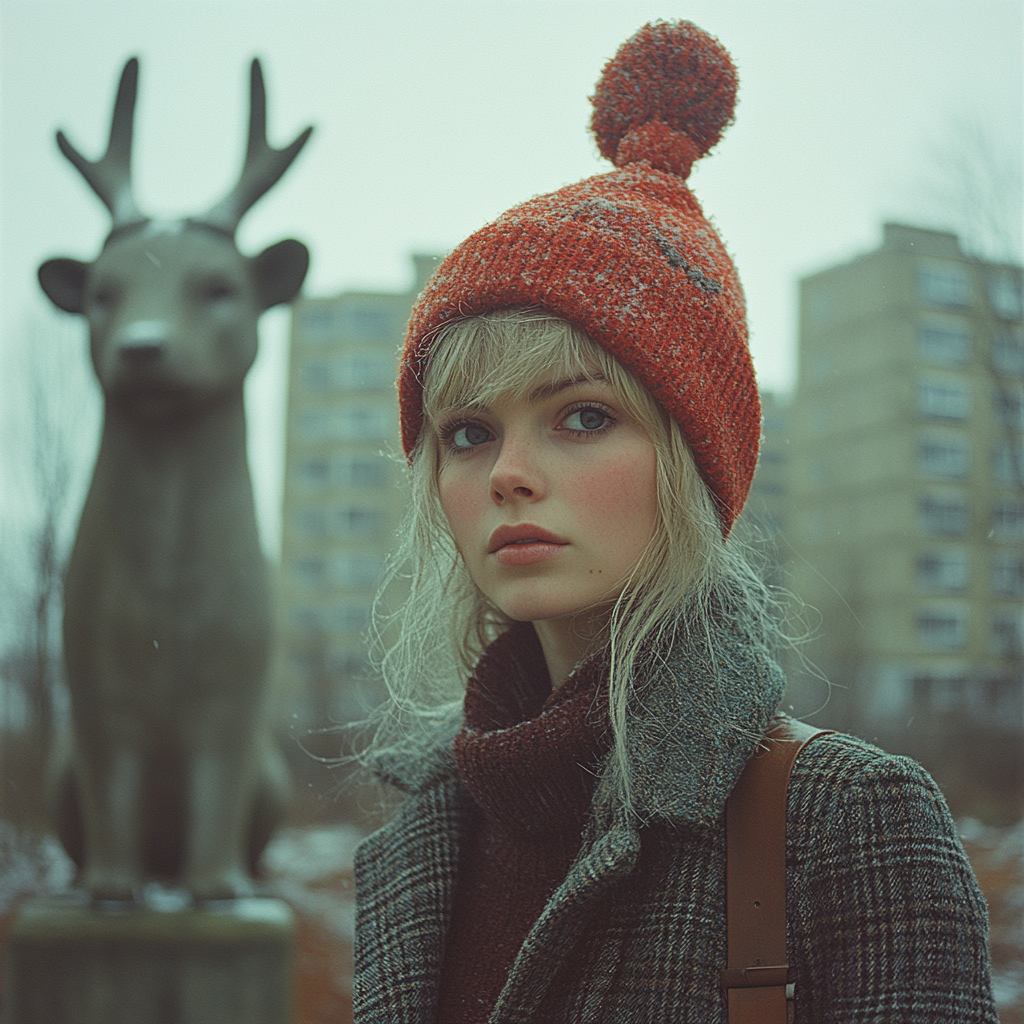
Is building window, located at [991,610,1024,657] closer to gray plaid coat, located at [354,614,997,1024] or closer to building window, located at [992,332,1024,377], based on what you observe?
building window, located at [992,332,1024,377]

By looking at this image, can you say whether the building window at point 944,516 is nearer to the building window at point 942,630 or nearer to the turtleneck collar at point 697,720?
the building window at point 942,630

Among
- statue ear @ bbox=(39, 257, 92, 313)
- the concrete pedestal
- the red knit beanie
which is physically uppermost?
statue ear @ bbox=(39, 257, 92, 313)

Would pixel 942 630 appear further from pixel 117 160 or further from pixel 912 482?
pixel 117 160

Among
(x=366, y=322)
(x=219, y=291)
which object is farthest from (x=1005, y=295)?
(x=366, y=322)

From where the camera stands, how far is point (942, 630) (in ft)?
31.5

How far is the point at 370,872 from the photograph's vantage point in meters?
1.32

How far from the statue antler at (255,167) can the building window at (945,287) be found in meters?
2.78

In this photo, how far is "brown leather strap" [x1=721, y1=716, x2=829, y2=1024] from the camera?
2.98 feet

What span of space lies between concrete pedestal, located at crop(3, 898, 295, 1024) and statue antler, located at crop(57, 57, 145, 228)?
6.22ft

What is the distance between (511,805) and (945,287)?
410 cm

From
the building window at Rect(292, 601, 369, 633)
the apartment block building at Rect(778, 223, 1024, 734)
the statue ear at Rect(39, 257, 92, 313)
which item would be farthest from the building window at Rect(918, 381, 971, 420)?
the building window at Rect(292, 601, 369, 633)

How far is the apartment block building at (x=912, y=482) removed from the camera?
461 cm

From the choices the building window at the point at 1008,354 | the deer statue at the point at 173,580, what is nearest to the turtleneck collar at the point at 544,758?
the deer statue at the point at 173,580

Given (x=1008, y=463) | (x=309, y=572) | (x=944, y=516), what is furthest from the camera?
(x=309, y=572)
